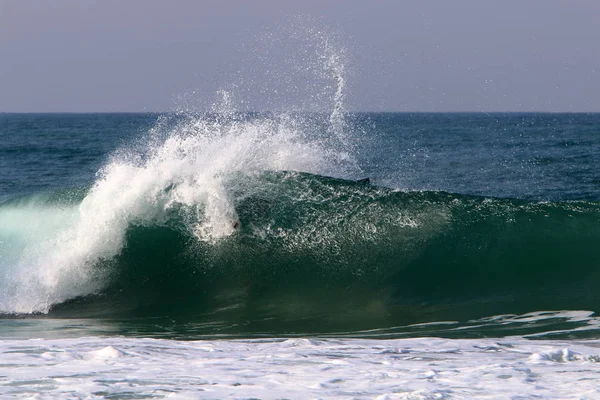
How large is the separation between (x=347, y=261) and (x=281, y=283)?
87 cm

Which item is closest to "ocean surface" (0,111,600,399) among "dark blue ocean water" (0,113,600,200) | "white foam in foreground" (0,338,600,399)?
"white foam in foreground" (0,338,600,399)

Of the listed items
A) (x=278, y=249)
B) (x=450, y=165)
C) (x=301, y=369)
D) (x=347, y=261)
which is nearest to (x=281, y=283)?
(x=278, y=249)

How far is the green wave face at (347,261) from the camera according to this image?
29.2ft

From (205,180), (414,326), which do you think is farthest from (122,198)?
(414,326)

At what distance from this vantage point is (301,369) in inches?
229

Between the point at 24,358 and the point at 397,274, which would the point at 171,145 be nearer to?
the point at 397,274

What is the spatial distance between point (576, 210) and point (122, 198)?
6.44m

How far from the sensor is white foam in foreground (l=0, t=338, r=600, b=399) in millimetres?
5223

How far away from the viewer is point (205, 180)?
1077 centimetres

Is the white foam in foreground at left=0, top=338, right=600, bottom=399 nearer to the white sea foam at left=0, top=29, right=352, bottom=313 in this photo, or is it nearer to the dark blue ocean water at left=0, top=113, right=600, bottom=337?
the dark blue ocean water at left=0, top=113, right=600, bottom=337

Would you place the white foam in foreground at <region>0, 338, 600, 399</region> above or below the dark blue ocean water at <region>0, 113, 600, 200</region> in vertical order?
below

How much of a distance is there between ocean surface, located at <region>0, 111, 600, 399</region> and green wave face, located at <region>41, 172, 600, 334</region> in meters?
0.03

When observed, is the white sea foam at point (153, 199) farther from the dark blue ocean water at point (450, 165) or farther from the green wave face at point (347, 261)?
the dark blue ocean water at point (450, 165)

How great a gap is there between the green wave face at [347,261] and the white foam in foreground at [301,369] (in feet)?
4.66
